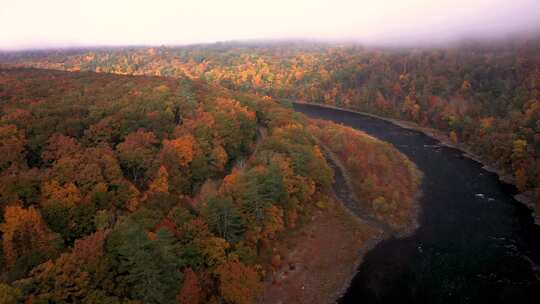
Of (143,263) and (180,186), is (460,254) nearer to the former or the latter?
(180,186)

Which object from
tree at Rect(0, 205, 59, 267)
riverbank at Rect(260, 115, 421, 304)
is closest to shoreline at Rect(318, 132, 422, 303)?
riverbank at Rect(260, 115, 421, 304)

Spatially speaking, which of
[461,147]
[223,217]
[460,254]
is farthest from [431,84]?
[223,217]

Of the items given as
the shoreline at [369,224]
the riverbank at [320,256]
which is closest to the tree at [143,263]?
the riverbank at [320,256]

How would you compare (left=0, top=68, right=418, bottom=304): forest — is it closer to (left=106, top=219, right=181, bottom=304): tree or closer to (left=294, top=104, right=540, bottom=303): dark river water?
(left=106, top=219, right=181, bottom=304): tree

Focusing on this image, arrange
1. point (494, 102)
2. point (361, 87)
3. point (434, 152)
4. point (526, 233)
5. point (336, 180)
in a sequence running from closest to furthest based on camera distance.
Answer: point (526, 233)
point (336, 180)
point (434, 152)
point (494, 102)
point (361, 87)

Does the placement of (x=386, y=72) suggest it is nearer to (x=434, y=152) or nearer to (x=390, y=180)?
(x=434, y=152)

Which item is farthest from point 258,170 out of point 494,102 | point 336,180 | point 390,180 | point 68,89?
point 494,102

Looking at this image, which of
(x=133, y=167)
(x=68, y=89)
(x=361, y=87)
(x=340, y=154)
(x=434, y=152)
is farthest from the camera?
(x=361, y=87)
